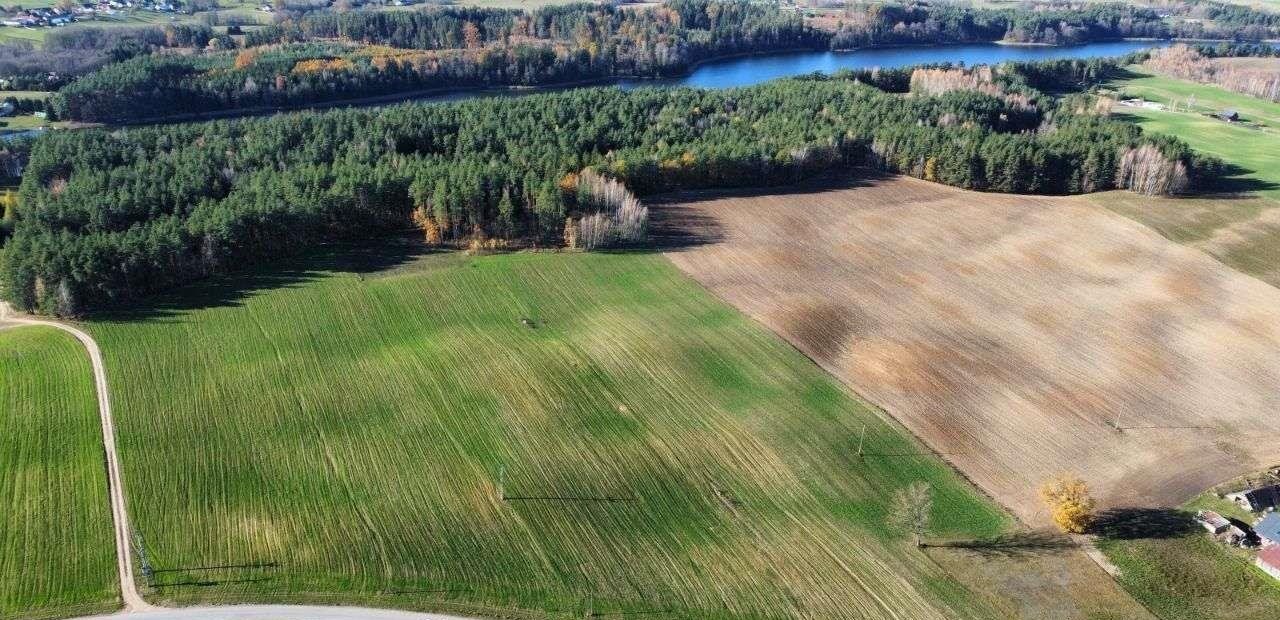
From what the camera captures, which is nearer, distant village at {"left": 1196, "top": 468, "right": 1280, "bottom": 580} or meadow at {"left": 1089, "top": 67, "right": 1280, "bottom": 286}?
distant village at {"left": 1196, "top": 468, "right": 1280, "bottom": 580}

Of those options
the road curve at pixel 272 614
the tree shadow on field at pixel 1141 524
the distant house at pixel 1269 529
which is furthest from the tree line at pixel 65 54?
the distant house at pixel 1269 529

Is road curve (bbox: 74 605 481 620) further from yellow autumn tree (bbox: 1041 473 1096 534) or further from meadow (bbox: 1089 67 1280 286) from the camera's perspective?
meadow (bbox: 1089 67 1280 286)

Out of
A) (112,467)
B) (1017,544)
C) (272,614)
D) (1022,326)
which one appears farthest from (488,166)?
(1017,544)

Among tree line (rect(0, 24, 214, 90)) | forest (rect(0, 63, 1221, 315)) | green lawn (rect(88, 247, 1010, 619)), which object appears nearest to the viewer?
green lawn (rect(88, 247, 1010, 619))

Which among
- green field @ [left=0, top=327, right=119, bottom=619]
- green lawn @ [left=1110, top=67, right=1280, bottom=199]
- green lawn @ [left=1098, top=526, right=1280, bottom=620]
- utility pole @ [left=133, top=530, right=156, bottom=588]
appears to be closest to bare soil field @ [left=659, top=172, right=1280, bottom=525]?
green lawn @ [left=1098, top=526, right=1280, bottom=620]

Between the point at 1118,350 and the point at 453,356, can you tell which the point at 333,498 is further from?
the point at 1118,350

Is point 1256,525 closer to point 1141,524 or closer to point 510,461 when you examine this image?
point 1141,524

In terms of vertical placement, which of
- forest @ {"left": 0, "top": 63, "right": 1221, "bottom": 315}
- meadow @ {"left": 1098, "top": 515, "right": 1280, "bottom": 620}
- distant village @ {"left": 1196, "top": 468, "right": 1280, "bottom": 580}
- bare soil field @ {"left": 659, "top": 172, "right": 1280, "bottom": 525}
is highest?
forest @ {"left": 0, "top": 63, "right": 1221, "bottom": 315}
